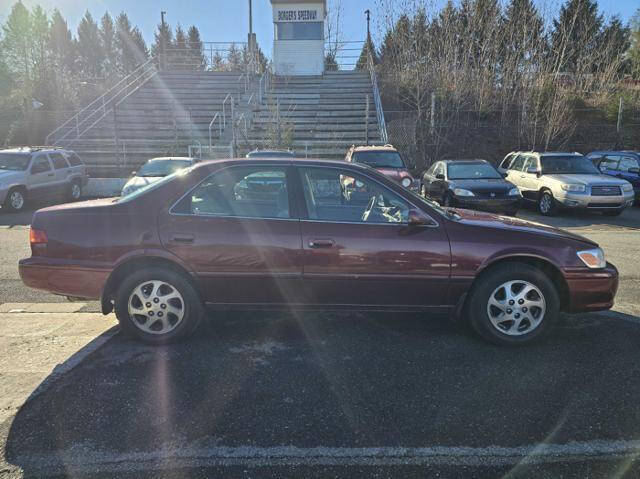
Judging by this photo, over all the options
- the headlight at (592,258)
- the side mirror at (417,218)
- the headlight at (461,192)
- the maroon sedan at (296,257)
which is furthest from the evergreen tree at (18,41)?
the headlight at (592,258)

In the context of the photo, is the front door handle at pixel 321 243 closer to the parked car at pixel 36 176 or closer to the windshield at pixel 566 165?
the windshield at pixel 566 165

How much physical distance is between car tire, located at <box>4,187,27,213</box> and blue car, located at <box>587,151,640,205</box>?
53.4 ft

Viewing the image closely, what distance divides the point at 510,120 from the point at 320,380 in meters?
19.5

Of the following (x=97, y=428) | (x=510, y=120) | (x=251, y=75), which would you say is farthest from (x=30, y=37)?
(x=97, y=428)

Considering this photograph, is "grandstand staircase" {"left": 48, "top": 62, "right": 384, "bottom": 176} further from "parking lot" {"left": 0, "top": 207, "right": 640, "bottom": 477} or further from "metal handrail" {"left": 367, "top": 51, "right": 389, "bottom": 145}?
"parking lot" {"left": 0, "top": 207, "right": 640, "bottom": 477}

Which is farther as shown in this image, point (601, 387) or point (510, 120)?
point (510, 120)

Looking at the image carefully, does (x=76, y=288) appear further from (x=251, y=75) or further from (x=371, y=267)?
(x=251, y=75)

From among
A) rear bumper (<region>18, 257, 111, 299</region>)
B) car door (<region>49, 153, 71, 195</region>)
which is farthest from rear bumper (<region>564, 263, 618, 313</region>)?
car door (<region>49, 153, 71, 195</region>)

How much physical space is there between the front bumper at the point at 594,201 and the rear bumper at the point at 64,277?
1069 cm

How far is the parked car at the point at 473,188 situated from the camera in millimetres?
11164

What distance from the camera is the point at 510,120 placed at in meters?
20.3

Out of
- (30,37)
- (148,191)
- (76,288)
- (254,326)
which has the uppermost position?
(30,37)

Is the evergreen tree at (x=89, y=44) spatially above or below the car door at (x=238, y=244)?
above

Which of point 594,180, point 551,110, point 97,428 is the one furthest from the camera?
point 551,110
